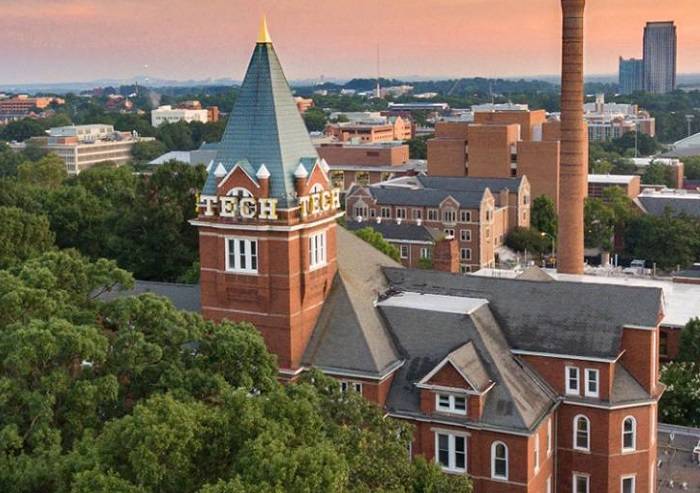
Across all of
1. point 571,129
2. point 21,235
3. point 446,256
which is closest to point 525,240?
point 571,129

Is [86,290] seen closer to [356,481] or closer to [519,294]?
[356,481]

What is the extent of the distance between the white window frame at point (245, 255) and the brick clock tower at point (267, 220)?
0.17ft

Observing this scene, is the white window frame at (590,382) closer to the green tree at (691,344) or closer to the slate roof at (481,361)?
the slate roof at (481,361)

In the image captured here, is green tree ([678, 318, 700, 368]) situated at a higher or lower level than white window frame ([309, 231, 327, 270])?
lower

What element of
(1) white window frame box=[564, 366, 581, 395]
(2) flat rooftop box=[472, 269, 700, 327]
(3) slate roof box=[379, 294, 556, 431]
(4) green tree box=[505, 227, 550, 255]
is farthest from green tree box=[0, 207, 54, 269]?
(4) green tree box=[505, 227, 550, 255]

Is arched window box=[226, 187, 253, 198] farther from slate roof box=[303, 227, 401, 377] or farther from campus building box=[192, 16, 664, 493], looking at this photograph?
slate roof box=[303, 227, 401, 377]

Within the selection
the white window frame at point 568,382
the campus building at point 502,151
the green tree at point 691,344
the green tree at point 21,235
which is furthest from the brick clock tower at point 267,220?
the campus building at point 502,151

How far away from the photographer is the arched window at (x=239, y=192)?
48344 mm

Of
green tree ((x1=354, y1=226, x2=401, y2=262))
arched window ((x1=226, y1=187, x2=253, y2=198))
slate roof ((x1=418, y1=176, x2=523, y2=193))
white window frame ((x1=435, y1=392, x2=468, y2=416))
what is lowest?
white window frame ((x1=435, y1=392, x2=468, y2=416))

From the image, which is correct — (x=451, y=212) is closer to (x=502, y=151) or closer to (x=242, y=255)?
(x=502, y=151)

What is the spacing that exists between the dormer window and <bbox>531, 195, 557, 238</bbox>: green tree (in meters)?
90.6

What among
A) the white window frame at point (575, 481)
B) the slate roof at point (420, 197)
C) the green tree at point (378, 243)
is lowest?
the white window frame at point (575, 481)

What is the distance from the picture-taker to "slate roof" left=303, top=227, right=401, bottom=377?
48.0 m

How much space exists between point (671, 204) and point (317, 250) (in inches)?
3881
